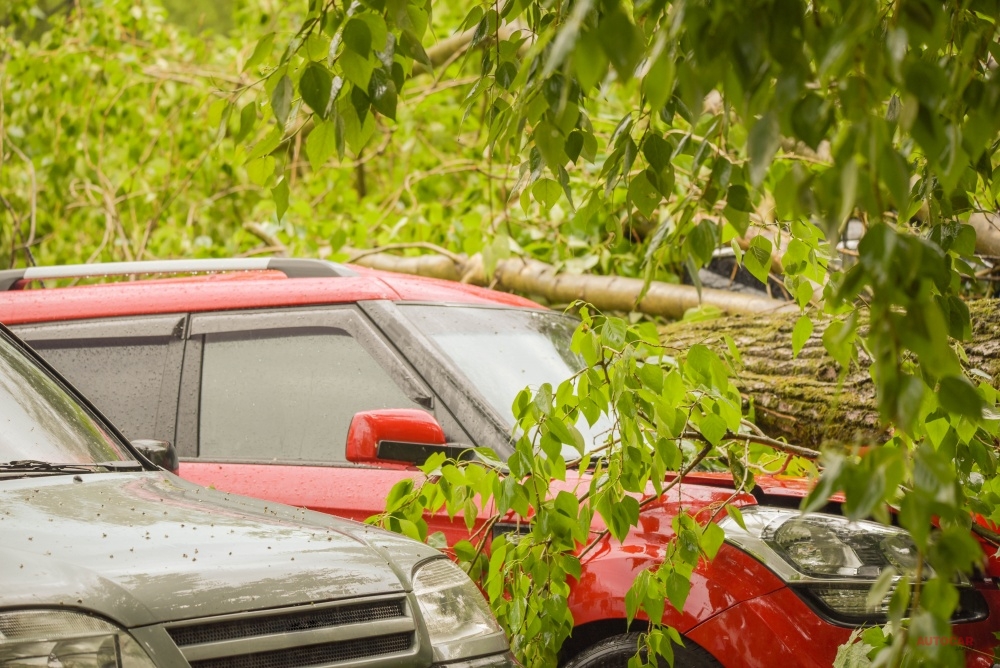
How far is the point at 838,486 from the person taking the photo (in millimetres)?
1459

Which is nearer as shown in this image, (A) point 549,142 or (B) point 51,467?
(A) point 549,142

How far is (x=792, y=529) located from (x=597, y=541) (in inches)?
22.7

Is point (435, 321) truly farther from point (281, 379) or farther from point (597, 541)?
point (597, 541)

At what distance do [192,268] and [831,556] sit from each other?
293cm

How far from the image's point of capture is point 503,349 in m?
4.25

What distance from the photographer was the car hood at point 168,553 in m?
2.07

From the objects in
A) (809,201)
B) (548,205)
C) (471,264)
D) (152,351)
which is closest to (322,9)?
(548,205)

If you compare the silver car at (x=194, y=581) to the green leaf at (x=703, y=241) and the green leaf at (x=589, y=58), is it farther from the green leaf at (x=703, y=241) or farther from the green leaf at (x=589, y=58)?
the green leaf at (x=589, y=58)

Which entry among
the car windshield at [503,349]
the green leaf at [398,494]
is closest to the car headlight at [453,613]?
the green leaf at [398,494]

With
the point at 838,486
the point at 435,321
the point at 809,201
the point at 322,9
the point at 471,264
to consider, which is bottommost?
the point at 471,264

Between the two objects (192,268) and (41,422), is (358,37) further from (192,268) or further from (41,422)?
(192,268)

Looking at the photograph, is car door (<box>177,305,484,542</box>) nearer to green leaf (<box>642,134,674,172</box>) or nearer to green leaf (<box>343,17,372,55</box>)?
green leaf (<box>642,134,674,172</box>)

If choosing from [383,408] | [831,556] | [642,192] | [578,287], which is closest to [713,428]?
[831,556]

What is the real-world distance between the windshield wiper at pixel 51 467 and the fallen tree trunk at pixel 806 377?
211cm
